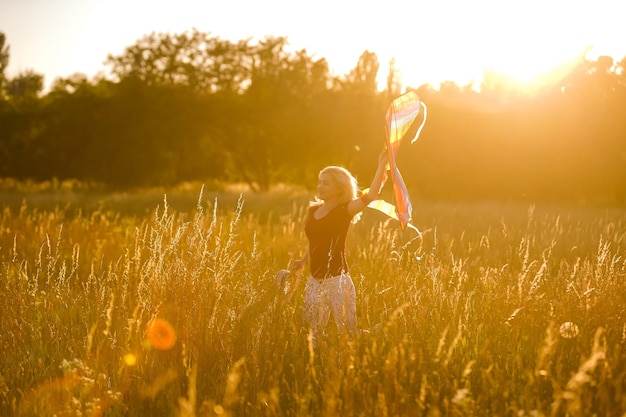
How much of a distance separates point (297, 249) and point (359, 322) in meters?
3.14

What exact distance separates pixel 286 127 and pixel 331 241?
86.8 feet

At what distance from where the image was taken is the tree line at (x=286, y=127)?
24.1m

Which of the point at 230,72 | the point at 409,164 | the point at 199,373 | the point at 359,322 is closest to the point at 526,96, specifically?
the point at 409,164

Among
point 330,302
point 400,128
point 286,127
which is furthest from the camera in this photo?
point 286,127

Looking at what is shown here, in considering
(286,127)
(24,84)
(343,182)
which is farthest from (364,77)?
(24,84)

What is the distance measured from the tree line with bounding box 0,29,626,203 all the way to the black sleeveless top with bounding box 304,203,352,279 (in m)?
20.5

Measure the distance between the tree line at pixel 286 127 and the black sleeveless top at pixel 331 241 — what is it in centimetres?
2051

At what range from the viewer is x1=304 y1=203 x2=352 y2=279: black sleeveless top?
496cm

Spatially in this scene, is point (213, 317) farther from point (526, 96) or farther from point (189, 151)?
point (189, 151)

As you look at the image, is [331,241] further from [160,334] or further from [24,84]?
[24,84]

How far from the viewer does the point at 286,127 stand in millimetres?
31031

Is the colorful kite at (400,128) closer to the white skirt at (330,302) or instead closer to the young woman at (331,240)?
the young woman at (331,240)

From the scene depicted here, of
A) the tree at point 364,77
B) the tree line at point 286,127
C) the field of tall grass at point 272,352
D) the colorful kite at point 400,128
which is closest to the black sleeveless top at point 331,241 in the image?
the field of tall grass at point 272,352

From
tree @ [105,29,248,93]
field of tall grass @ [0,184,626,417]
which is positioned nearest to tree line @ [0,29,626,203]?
tree @ [105,29,248,93]
